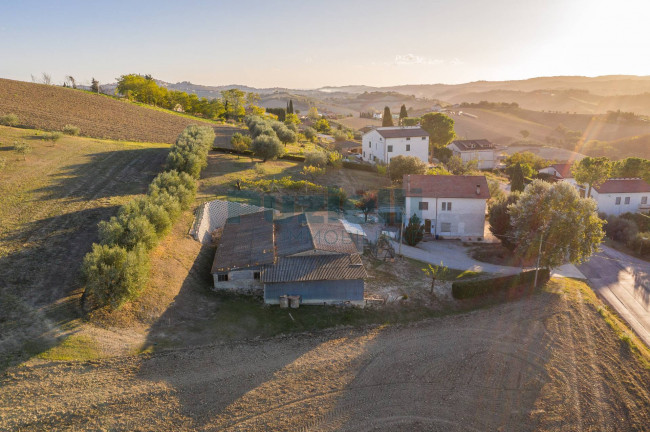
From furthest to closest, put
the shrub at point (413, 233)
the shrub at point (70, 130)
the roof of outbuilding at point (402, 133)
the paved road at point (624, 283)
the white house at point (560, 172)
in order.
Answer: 1. the white house at point (560, 172)
2. the roof of outbuilding at point (402, 133)
3. the shrub at point (70, 130)
4. the shrub at point (413, 233)
5. the paved road at point (624, 283)

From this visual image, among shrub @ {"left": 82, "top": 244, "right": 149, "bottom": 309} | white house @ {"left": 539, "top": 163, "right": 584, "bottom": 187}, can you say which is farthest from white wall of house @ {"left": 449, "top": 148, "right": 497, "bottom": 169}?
shrub @ {"left": 82, "top": 244, "right": 149, "bottom": 309}

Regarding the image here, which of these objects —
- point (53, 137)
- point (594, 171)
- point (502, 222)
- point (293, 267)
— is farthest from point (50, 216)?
point (594, 171)

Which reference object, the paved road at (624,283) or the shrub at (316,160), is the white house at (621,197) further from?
the shrub at (316,160)

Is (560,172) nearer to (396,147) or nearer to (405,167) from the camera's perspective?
(396,147)

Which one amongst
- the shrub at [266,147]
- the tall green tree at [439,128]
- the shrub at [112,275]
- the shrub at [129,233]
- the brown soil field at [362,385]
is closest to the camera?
the brown soil field at [362,385]

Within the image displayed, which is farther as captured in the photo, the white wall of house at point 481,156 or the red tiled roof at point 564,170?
the white wall of house at point 481,156

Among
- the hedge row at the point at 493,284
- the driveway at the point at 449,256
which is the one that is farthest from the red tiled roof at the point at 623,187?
the hedge row at the point at 493,284

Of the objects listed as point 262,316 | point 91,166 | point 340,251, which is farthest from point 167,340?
point 91,166

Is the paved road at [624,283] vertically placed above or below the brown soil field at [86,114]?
below
